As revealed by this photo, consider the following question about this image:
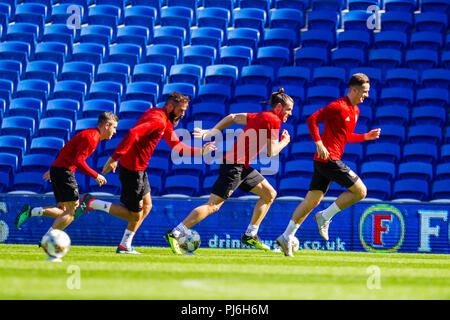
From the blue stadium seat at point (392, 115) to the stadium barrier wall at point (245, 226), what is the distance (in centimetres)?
336

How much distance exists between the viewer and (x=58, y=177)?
8.70 m

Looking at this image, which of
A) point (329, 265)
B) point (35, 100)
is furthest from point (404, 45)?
point (329, 265)

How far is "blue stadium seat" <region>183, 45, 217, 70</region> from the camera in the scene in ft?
52.0

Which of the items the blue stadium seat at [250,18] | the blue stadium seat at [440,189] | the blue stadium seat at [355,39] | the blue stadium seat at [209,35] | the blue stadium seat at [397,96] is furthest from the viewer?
the blue stadium seat at [250,18]

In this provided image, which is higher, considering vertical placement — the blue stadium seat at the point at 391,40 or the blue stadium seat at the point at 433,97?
the blue stadium seat at the point at 391,40

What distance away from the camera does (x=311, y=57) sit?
15.4m

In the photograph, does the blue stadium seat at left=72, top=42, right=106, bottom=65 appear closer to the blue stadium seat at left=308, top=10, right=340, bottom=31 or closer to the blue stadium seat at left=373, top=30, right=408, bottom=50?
the blue stadium seat at left=308, top=10, right=340, bottom=31

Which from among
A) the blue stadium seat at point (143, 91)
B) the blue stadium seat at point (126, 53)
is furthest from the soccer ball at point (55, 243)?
the blue stadium seat at point (126, 53)

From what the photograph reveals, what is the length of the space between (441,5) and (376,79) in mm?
2938

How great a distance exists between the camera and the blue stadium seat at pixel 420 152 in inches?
529

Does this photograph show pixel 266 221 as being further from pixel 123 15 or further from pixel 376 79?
pixel 123 15

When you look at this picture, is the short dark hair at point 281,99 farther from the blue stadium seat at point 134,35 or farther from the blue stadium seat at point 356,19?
the blue stadium seat at point 134,35

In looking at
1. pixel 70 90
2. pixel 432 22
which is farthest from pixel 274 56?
pixel 70 90

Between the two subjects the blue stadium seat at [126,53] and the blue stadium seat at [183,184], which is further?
the blue stadium seat at [126,53]
